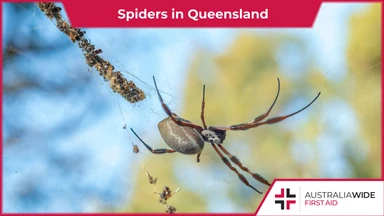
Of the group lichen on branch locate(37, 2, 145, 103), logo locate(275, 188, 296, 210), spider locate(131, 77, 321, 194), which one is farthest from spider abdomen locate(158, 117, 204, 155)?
logo locate(275, 188, 296, 210)

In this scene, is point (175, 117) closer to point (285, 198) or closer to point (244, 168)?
point (244, 168)

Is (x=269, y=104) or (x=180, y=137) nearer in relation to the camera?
(x=180, y=137)

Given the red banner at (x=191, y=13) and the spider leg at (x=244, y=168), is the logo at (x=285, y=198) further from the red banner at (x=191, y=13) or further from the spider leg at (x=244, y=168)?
the red banner at (x=191, y=13)

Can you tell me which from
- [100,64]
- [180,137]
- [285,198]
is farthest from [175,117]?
[285,198]

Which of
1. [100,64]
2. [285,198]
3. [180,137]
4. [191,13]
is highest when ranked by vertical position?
[191,13]

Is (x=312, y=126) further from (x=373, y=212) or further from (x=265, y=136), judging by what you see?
(x=373, y=212)
